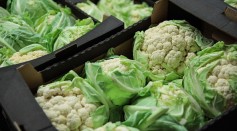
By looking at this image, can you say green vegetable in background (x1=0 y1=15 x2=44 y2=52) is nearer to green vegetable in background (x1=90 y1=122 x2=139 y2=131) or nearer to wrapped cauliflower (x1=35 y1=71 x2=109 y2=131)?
wrapped cauliflower (x1=35 y1=71 x2=109 y2=131)

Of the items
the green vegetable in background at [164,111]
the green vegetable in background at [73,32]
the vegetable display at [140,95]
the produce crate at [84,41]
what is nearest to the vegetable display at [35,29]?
the green vegetable in background at [73,32]

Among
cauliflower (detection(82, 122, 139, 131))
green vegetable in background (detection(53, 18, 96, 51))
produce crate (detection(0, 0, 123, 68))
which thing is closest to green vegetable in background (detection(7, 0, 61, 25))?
green vegetable in background (detection(53, 18, 96, 51))

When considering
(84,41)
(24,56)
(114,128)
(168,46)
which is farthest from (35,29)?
(114,128)

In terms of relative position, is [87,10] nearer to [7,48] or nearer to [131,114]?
[7,48]

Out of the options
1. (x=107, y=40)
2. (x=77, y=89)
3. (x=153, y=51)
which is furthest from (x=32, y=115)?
(x=153, y=51)

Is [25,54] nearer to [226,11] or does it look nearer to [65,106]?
[65,106]

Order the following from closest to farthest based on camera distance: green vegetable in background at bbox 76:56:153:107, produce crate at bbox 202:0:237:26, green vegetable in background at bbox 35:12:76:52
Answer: green vegetable in background at bbox 76:56:153:107 → produce crate at bbox 202:0:237:26 → green vegetable in background at bbox 35:12:76:52

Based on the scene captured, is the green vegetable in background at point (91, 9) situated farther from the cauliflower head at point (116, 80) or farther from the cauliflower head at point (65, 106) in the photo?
the cauliflower head at point (65, 106)
